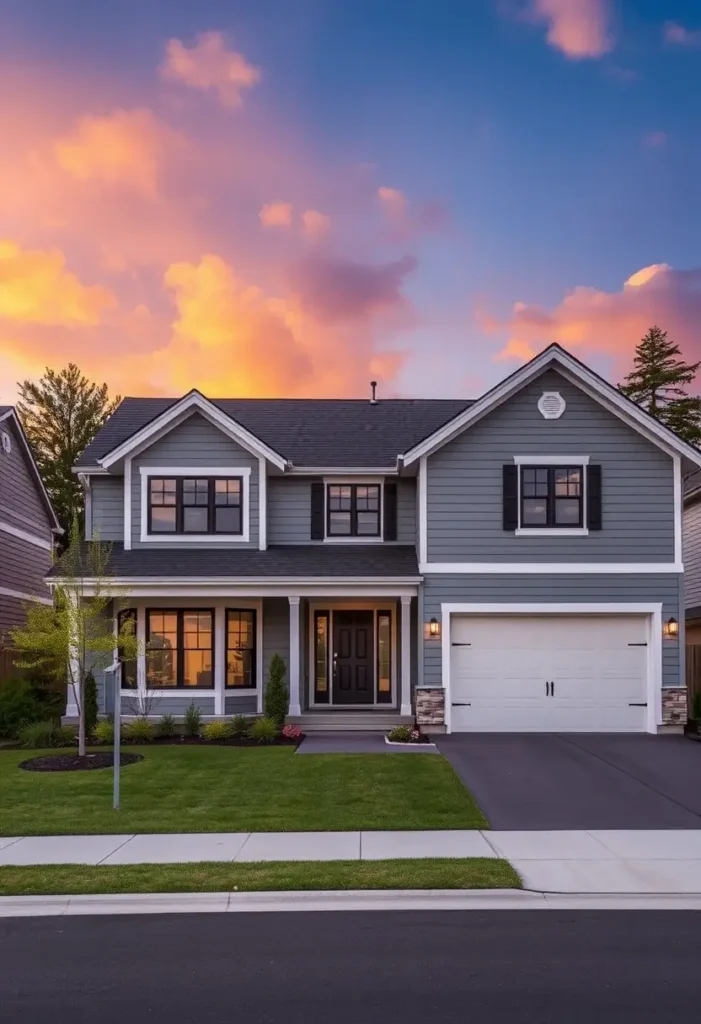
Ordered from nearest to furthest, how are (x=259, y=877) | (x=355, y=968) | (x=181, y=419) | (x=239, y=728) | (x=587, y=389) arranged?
(x=355, y=968)
(x=259, y=877)
(x=239, y=728)
(x=587, y=389)
(x=181, y=419)

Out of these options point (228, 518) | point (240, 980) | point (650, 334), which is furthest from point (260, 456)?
point (650, 334)

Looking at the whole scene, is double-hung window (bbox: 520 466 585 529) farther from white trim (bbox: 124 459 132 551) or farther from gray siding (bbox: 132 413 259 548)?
white trim (bbox: 124 459 132 551)

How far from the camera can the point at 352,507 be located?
828 inches

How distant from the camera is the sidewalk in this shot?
823 centimetres

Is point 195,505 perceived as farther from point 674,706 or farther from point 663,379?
point 663,379

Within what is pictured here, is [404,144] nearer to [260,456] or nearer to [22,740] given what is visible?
[260,456]

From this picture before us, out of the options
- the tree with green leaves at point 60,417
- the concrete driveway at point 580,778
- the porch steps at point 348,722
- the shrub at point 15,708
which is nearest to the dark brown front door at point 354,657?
the porch steps at point 348,722

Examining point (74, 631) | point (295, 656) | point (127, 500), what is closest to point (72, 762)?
point (74, 631)

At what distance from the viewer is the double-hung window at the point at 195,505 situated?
2027 centimetres

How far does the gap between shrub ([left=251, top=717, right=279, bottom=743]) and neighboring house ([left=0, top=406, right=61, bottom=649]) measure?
29.9ft

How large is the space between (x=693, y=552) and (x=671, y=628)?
7461 mm

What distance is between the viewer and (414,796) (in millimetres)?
11953

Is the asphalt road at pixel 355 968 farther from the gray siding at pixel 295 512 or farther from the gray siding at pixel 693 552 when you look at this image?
the gray siding at pixel 693 552

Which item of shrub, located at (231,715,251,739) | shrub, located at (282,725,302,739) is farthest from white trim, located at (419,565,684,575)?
shrub, located at (231,715,251,739)
